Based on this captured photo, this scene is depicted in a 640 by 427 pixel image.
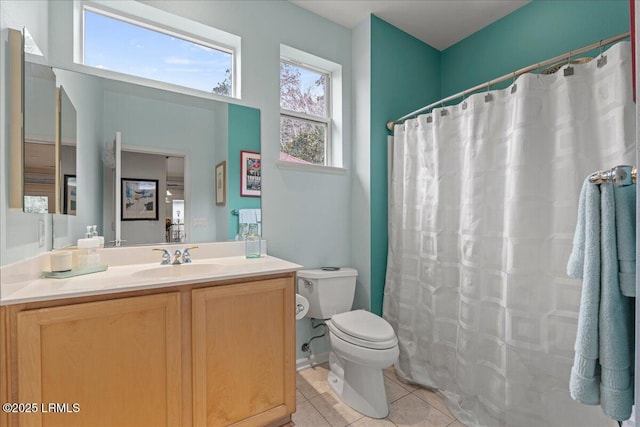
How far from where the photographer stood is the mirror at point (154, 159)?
154cm

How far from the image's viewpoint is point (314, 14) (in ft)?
7.38

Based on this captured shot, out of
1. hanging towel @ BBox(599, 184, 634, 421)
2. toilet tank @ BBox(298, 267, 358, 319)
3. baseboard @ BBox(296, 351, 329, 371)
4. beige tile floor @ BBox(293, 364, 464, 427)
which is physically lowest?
beige tile floor @ BBox(293, 364, 464, 427)

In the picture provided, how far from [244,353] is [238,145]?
1.28 meters

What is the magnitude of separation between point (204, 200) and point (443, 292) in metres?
1.69

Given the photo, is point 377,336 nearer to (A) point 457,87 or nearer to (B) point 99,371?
(B) point 99,371

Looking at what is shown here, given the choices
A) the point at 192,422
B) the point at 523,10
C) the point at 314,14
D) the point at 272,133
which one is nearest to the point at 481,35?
the point at 523,10

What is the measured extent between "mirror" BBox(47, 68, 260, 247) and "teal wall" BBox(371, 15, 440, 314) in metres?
0.94

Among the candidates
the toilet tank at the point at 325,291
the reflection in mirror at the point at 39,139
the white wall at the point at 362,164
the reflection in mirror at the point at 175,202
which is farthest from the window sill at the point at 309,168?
the reflection in mirror at the point at 39,139

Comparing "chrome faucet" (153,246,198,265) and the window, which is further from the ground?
the window

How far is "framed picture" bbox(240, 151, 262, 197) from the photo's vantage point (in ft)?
6.35

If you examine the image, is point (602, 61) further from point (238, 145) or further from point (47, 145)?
point (47, 145)

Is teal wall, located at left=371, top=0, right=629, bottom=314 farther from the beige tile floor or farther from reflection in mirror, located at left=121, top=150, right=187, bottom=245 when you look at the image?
reflection in mirror, located at left=121, top=150, right=187, bottom=245

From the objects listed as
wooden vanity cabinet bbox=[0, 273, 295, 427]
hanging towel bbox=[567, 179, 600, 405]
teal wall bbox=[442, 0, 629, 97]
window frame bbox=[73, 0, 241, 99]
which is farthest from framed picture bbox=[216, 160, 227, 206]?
teal wall bbox=[442, 0, 629, 97]

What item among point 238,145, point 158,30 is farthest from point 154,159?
point 158,30
